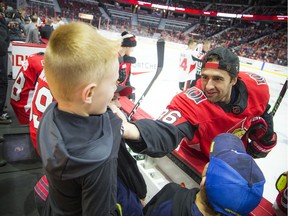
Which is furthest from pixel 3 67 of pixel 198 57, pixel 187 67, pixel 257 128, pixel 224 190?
pixel 198 57

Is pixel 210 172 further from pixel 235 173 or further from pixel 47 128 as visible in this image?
pixel 47 128

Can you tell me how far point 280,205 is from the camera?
0.82 metres

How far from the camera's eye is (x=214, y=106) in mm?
1252

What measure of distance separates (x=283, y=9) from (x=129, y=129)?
2568 cm

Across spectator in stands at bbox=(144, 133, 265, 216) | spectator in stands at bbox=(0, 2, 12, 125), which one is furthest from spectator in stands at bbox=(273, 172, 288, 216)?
spectator in stands at bbox=(0, 2, 12, 125)

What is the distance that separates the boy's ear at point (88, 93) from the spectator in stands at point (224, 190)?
0.41 m

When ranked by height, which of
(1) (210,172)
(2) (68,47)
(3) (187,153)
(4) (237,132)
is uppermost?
(2) (68,47)

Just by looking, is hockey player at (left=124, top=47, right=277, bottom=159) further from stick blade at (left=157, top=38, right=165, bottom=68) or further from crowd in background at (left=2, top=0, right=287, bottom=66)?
crowd in background at (left=2, top=0, right=287, bottom=66)

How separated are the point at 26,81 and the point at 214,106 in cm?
154

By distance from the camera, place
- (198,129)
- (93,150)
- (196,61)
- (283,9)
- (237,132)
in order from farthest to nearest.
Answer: (283,9) → (196,61) → (237,132) → (198,129) → (93,150)

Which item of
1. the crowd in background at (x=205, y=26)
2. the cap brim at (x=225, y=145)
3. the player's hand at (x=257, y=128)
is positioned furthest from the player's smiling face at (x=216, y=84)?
the crowd in background at (x=205, y=26)

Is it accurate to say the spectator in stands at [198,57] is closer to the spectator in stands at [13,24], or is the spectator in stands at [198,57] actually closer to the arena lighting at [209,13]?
the spectator in stands at [13,24]

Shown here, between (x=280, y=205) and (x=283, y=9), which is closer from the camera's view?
(x=280, y=205)

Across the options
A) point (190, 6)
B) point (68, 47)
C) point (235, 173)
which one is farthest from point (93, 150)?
point (190, 6)
